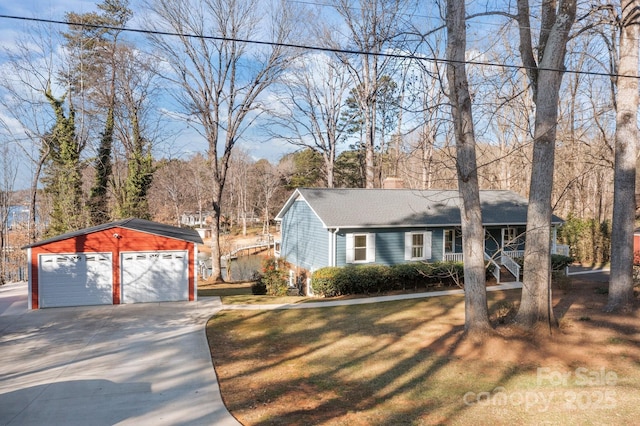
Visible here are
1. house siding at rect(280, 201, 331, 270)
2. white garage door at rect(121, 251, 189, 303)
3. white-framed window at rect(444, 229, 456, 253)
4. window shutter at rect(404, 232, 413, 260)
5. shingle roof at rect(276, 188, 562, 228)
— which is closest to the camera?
white garage door at rect(121, 251, 189, 303)

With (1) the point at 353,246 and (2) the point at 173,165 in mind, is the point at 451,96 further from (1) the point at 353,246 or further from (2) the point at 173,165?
(2) the point at 173,165

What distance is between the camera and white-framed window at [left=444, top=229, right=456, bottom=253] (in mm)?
19125

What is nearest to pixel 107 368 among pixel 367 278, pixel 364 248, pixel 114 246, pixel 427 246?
pixel 114 246

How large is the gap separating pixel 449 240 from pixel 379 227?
4025mm

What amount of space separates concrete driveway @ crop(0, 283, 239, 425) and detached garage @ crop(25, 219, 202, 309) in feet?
2.31

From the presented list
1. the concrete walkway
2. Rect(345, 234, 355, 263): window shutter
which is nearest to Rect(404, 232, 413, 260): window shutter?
Rect(345, 234, 355, 263): window shutter

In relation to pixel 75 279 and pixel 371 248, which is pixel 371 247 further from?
pixel 75 279

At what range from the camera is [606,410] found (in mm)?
5566

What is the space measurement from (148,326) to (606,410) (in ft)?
32.3

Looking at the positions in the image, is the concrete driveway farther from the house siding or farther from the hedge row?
the house siding

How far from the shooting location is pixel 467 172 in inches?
330

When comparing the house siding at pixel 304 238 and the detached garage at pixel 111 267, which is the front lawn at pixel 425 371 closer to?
the detached garage at pixel 111 267

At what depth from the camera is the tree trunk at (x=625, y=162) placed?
34.9ft

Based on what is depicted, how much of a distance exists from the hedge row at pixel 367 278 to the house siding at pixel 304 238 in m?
1.78
